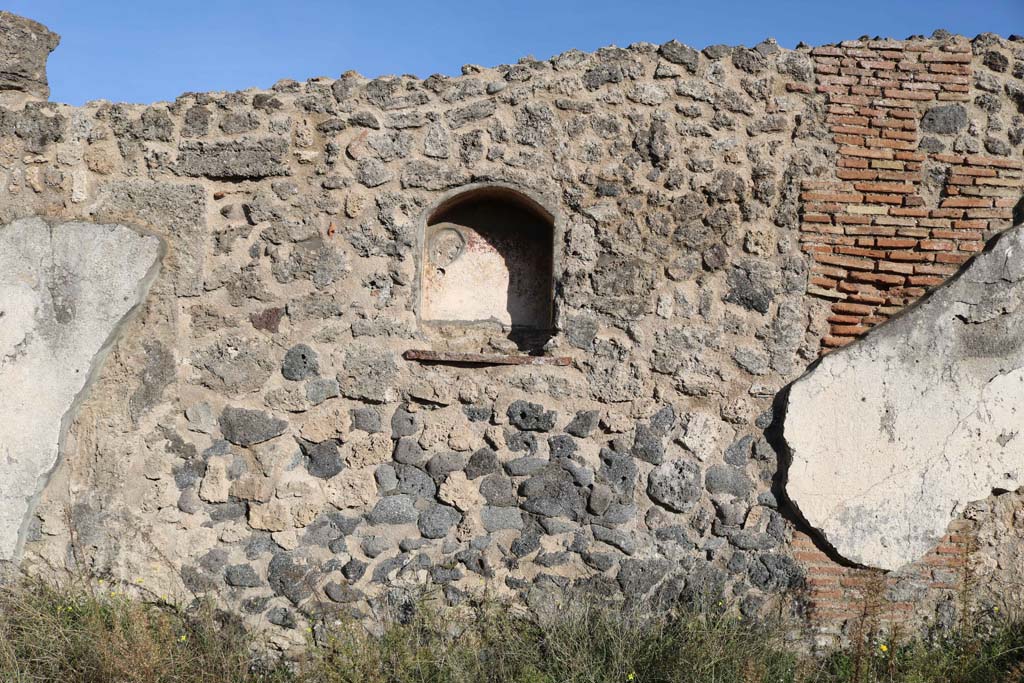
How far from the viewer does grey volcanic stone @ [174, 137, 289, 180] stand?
12.8ft

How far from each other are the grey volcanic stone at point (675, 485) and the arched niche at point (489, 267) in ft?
2.76

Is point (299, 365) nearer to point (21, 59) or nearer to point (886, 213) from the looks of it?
point (21, 59)

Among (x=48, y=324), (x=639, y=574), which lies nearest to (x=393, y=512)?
(x=639, y=574)

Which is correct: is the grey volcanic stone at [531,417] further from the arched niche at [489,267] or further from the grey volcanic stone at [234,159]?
the grey volcanic stone at [234,159]

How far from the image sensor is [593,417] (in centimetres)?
390

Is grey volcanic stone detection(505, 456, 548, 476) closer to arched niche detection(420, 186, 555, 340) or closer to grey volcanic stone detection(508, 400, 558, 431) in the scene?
grey volcanic stone detection(508, 400, 558, 431)

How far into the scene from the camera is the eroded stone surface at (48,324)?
380cm

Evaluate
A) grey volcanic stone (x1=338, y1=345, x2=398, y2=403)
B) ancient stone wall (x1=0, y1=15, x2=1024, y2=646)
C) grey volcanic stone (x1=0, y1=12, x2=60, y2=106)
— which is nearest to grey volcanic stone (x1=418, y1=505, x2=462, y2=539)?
ancient stone wall (x1=0, y1=15, x2=1024, y2=646)

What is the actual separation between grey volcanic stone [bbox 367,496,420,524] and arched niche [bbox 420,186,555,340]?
0.85m

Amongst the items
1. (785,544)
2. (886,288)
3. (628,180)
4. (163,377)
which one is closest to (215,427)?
(163,377)

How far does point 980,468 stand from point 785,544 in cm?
92

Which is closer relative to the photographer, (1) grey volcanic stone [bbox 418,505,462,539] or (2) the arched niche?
→ (1) grey volcanic stone [bbox 418,505,462,539]

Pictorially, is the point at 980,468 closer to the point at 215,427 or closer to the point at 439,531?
the point at 439,531

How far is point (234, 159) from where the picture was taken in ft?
12.8
